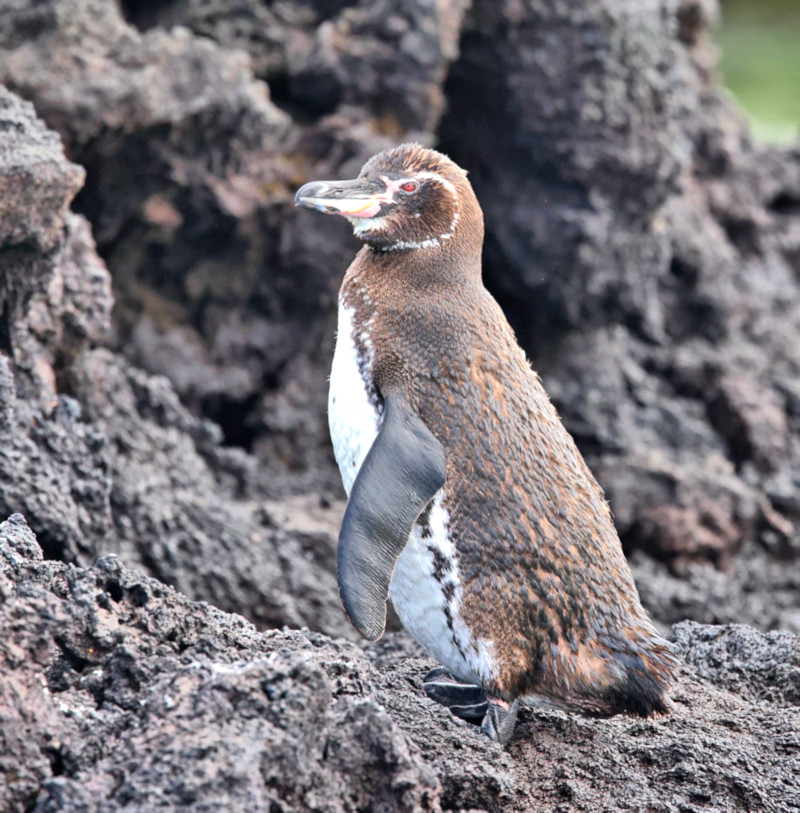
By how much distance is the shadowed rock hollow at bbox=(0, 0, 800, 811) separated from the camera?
2062mm

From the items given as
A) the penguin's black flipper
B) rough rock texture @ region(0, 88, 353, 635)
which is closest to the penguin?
the penguin's black flipper

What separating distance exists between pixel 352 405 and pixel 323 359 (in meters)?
2.35

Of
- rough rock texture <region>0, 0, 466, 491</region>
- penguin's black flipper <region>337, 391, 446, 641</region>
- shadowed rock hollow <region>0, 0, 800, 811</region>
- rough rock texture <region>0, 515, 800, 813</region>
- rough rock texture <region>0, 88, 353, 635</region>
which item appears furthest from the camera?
rough rock texture <region>0, 0, 466, 491</region>

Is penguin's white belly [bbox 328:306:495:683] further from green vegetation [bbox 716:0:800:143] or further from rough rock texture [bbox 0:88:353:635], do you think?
green vegetation [bbox 716:0:800:143]

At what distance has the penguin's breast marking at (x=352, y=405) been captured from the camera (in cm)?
249

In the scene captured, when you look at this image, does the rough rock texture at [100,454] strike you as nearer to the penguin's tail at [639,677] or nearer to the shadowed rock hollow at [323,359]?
the shadowed rock hollow at [323,359]

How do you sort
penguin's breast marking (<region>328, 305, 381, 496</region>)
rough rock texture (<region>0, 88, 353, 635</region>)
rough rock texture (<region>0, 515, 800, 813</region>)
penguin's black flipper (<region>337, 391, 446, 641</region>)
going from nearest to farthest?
rough rock texture (<region>0, 515, 800, 813</region>) → penguin's black flipper (<region>337, 391, 446, 641</region>) → penguin's breast marking (<region>328, 305, 381, 496</region>) → rough rock texture (<region>0, 88, 353, 635</region>)

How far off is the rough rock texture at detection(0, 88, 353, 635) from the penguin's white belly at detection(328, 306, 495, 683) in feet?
3.09

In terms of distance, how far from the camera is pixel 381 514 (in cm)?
229

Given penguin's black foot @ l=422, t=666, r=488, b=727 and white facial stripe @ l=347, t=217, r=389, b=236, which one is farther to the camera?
white facial stripe @ l=347, t=217, r=389, b=236

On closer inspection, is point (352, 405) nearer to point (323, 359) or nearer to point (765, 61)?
point (323, 359)

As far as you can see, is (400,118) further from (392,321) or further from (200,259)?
(392,321)

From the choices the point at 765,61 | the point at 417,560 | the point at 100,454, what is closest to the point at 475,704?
the point at 417,560

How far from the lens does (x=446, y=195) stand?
8.64ft
